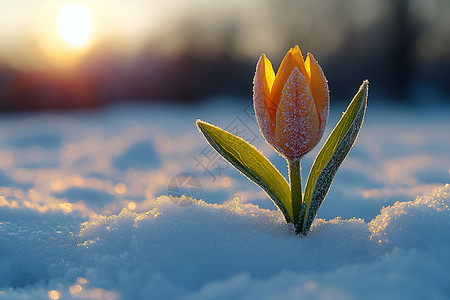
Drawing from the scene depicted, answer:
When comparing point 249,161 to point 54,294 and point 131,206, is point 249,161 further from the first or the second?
point 131,206

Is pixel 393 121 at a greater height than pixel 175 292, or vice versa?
pixel 393 121

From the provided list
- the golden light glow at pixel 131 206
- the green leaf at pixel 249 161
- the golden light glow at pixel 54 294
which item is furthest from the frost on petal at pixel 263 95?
the golden light glow at pixel 131 206

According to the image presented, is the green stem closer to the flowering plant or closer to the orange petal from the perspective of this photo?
the flowering plant

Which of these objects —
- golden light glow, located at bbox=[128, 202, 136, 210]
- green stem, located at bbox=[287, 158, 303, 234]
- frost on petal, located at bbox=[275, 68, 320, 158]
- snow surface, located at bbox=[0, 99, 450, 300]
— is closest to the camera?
snow surface, located at bbox=[0, 99, 450, 300]

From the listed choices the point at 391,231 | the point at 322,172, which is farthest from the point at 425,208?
the point at 322,172

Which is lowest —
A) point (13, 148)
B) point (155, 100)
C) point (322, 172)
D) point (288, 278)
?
point (288, 278)

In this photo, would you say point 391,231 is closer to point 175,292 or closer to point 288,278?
point 288,278

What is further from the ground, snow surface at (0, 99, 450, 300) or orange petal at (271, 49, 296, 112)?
orange petal at (271, 49, 296, 112)

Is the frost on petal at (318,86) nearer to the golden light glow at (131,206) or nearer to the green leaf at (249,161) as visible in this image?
the green leaf at (249,161)

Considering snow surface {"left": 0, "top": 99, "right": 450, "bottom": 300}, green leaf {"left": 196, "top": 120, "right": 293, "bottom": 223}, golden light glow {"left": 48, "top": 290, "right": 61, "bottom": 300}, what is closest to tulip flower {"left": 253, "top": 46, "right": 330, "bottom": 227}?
green leaf {"left": 196, "top": 120, "right": 293, "bottom": 223}
